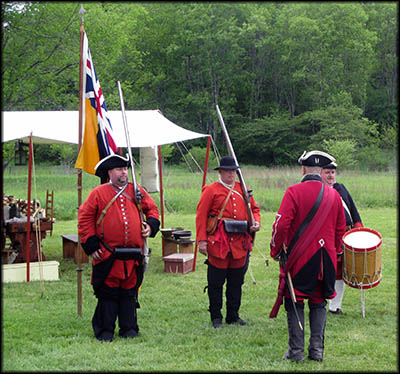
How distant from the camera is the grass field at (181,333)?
15.2ft

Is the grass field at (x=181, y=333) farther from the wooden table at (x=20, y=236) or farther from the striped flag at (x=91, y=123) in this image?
the striped flag at (x=91, y=123)

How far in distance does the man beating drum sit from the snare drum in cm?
26

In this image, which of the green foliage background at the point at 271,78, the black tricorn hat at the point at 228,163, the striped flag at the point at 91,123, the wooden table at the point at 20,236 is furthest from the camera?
the green foliage background at the point at 271,78

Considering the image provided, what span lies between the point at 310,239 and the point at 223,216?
54.6 inches

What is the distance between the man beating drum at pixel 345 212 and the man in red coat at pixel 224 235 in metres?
0.85

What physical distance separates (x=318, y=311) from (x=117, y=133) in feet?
18.9

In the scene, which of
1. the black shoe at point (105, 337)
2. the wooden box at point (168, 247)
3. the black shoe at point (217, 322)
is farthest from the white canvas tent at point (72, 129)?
the black shoe at point (105, 337)

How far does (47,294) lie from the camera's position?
7.43 meters

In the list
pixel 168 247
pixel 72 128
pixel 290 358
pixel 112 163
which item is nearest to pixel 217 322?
pixel 290 358

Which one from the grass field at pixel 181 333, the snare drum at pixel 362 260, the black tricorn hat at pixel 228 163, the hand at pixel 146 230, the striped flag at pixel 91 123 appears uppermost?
the striped flag at pixel 91 123

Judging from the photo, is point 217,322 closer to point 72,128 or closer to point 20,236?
point 20,236

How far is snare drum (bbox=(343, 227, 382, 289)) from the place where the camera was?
5.54 metres

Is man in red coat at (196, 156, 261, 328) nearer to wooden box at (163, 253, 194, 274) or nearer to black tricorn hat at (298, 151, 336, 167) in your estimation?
black tricorn hat at (298, 151, 336, 167)

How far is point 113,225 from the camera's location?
5176 millimetres
